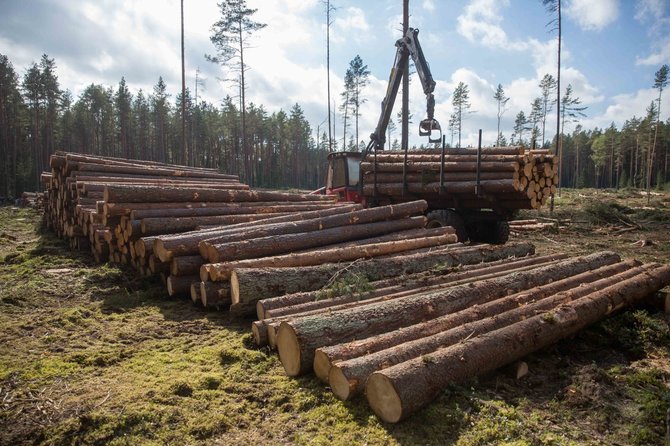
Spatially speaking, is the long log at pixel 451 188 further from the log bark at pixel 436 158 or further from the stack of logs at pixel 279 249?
the stack of logs at pixel 279 249

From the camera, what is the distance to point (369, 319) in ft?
12.7

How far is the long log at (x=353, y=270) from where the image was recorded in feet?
16.9

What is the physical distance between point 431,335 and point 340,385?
98 cm

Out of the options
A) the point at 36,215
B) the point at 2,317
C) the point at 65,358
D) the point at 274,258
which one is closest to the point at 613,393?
the point at 274,258

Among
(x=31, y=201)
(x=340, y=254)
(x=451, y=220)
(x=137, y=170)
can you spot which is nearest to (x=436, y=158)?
(x=451, y=220)

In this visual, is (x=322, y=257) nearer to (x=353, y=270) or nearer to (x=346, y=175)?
(x=353, y=270)

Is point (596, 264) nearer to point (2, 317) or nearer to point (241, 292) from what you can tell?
point (241, 292)

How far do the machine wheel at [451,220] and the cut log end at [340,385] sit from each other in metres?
7.36

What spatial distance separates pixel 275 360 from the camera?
3979 mm

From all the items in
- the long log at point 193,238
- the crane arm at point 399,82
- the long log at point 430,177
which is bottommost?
the long log at point 193,238

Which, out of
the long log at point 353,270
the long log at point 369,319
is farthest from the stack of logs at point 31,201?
the long log at point 369,319

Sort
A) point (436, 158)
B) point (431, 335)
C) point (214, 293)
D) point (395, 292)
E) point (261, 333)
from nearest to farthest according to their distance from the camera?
point (431, 335)
point (261, 333)
point (395, 292)
point (214, 293)
point (436, 158)

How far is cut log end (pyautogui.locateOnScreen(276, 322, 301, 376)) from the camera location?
11.7 ft

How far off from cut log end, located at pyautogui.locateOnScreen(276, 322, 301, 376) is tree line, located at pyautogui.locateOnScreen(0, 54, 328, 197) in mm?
26713
